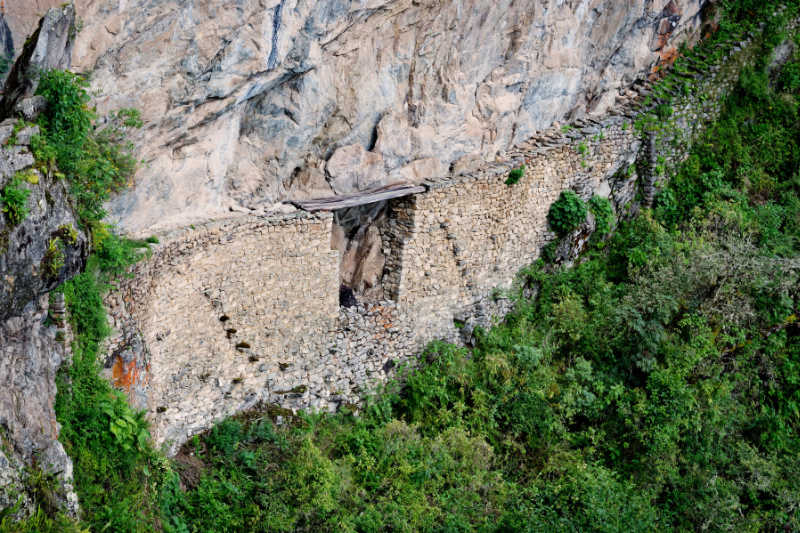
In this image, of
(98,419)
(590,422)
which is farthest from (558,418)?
(98,419)

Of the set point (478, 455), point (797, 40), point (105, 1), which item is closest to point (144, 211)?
Answer: point (105, 1)

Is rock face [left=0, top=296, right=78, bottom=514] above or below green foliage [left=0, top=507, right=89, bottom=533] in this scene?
above

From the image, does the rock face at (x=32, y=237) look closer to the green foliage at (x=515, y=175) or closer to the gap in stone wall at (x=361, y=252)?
the gap in stone wall at (x=361, y=252)

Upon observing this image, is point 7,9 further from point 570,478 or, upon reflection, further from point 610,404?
point 610,404

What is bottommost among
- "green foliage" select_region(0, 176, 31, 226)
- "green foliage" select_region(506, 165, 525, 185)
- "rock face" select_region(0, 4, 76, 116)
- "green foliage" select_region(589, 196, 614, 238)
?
"green foliage" select_region(589, 196, 614, 238)

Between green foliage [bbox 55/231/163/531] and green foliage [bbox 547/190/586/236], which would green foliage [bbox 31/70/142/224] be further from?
green foliage [bbox 547/190/586/236]

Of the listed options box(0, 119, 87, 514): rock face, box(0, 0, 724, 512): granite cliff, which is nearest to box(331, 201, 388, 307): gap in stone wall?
box(0, 0, 724, 512): granite cliff
